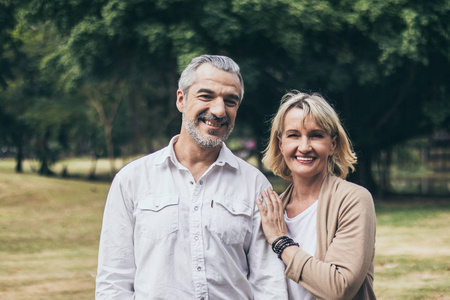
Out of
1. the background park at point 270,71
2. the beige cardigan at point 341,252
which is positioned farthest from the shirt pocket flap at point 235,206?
the background park at point 270,71

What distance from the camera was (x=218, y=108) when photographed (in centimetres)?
266

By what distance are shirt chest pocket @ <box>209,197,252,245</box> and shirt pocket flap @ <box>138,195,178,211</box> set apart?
199mm

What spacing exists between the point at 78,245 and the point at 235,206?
26.9 ft

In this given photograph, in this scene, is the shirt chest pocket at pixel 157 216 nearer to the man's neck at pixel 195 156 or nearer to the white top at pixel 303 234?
the man's neck at pixel 195 156

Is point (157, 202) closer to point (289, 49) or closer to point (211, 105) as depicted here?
point (211, 105)

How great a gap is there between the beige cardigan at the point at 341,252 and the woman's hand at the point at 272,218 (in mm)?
150

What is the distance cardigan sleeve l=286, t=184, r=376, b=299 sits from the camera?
2471 mm

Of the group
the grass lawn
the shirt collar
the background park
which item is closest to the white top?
the shirt collar

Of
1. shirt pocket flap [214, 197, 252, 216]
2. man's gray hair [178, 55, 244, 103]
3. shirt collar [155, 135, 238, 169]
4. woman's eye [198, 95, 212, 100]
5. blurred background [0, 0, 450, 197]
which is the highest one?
blurred background [0, 0, 450, 197]

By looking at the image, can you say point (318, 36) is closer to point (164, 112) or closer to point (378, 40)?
point (378, 40)

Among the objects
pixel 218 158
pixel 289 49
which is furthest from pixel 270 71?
pixel 218 158

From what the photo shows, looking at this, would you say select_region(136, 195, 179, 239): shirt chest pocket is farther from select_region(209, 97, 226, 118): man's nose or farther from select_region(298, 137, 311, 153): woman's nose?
select_region(298, 137, 311, 153): woman's nose

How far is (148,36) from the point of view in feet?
43.0

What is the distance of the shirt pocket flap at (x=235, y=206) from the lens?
2.61 metres
